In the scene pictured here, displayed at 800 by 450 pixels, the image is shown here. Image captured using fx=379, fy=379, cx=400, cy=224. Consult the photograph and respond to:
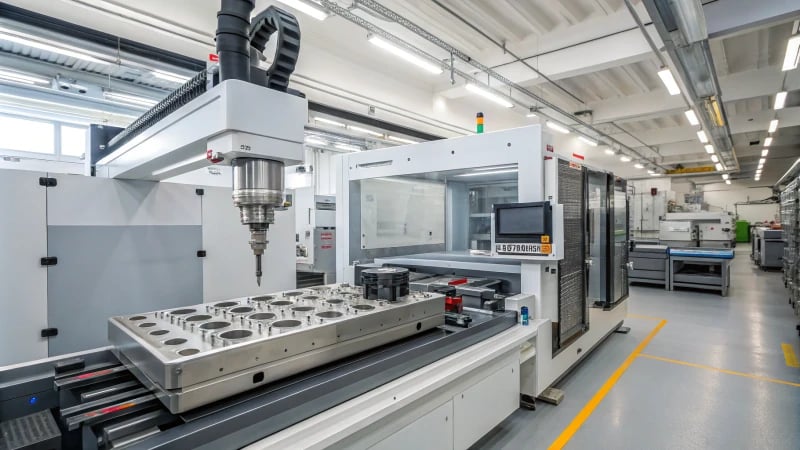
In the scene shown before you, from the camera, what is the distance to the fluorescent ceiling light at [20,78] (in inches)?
137

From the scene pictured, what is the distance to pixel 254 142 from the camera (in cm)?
93

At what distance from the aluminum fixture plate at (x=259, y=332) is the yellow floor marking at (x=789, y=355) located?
3698mm

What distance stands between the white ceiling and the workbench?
8.05 feet

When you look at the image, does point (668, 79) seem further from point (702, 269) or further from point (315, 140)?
point (315, 140)

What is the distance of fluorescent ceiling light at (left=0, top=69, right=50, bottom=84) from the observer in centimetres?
349

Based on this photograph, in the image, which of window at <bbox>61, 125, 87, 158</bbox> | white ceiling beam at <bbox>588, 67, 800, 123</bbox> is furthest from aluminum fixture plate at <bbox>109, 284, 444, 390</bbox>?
white ceiling beam at <bbox>588, 67, 800, 123</bbox>

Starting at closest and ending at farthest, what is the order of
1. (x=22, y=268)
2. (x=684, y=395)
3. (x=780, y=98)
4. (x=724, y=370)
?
1. (x=22, y=268)
2. (x=684, y=395)
3. (x=724, y=370)
4. (x=780, y=98)

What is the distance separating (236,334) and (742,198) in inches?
928

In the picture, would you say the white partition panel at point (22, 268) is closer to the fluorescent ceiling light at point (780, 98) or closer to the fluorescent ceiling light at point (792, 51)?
the fluorescent ceiling light at point (792, 51)

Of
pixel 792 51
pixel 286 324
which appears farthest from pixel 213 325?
pixel 792 51

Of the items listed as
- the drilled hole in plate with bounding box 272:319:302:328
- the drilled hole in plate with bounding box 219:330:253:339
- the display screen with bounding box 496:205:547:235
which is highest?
the display screen with bounding box 496:205:547:235

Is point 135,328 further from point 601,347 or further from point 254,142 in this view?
point 601,347

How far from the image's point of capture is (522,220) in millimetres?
2107

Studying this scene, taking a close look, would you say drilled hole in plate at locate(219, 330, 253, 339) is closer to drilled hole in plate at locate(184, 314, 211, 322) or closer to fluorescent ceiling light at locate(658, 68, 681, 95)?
drilled hole in plate at locate(184, 314, 211, 322)
